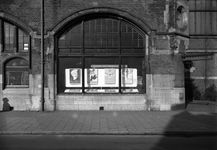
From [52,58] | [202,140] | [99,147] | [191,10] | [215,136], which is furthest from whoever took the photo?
[191,10]

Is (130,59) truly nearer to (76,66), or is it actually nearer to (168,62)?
(168,62)

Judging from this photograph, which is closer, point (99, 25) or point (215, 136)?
point (215, 136)

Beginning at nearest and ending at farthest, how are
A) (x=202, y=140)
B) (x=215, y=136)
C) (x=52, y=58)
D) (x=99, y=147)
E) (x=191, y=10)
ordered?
(x=99, y=147)
(x=202, y=140)
(x=215, y=136)
(x=52, y=58)
(x=191, y=10)

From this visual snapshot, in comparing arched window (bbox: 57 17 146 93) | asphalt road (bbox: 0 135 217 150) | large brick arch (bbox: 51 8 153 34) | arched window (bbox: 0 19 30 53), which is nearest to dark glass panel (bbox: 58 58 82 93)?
arched window (bbox: 57 17 146 93)

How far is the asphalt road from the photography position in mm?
5699

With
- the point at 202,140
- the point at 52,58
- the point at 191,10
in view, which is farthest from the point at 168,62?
the point at 191,10

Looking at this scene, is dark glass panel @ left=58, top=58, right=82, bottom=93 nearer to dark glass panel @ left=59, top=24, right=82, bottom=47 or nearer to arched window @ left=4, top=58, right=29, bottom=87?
dark glass panel @ left=59, top=24, right=82, bottom=47

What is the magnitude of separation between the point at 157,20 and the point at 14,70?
928cm

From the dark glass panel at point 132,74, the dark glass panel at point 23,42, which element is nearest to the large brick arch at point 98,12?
the dark glass panel at point 23,42

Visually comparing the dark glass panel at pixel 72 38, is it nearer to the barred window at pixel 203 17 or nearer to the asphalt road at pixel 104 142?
the asphalt road at pixel 104 142

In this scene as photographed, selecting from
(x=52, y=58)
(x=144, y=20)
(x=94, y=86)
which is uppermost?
(x=144, y=20)

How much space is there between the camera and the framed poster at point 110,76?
38.5 ft

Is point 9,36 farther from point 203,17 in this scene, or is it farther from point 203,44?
point 203,17

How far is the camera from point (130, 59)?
11.8 meters
